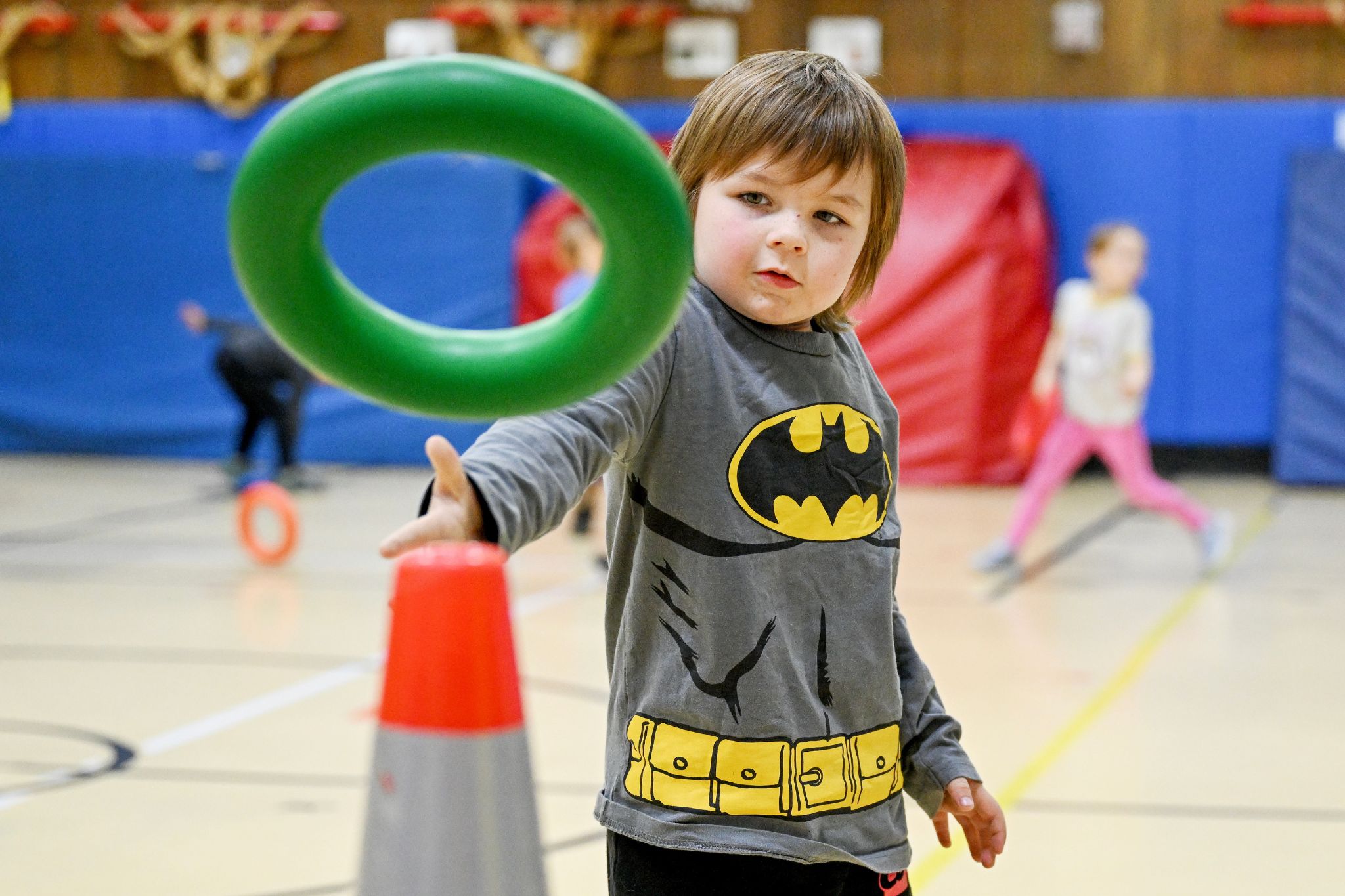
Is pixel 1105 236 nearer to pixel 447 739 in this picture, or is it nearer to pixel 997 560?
pixel 997 560

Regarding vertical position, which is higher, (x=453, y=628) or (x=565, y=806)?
(x=453, y=628)

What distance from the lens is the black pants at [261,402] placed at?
8.58 meters

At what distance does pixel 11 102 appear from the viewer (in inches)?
434

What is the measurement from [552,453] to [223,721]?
10.5 feet

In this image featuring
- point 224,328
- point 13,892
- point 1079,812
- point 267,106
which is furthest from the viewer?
point 267,106

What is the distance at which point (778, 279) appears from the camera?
4.70ft

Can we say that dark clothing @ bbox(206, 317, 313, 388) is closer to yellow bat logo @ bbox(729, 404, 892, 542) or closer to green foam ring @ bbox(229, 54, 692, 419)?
yellow bat logo @ bbox(729, 404, 892, 542)

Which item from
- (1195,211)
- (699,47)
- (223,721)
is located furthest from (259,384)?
(1195,211)

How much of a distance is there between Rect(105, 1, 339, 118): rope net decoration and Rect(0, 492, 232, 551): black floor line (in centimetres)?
312

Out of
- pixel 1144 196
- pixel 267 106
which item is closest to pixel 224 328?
pixel 267 106

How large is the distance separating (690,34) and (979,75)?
5.88 ft

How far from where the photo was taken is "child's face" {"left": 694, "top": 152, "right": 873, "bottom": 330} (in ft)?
4.63

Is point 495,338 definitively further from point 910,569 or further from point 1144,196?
point 1144,196

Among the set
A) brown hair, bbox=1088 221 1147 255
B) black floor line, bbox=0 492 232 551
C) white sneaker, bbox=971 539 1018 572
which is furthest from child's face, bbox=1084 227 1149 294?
black floor line, bbox=0 492 232 551
